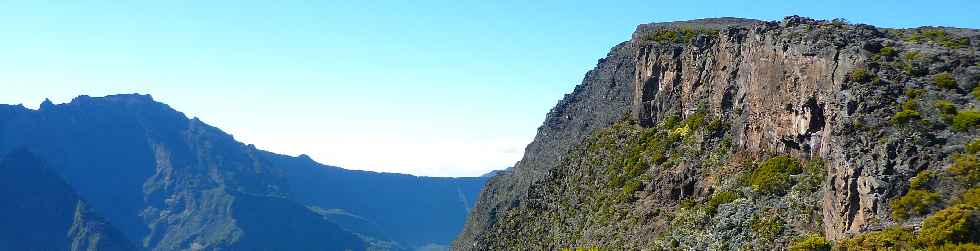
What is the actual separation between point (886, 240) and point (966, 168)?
4.60 m

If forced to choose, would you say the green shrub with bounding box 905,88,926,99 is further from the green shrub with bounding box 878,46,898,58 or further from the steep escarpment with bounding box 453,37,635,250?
the steep escarpment with bounding box 453,37,635,250

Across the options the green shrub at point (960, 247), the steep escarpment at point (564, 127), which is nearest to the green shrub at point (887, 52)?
the green shrub at point (960, 247)

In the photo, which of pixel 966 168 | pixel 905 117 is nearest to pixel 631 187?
pixel 905 117

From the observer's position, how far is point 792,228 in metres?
33.8

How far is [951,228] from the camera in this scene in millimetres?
23688

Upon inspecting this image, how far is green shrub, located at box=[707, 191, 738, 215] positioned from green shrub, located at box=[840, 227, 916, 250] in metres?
14.7

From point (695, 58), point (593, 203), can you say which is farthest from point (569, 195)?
point (695, 58)

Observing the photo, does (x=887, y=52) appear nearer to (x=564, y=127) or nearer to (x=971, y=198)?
(x=971, y=198)

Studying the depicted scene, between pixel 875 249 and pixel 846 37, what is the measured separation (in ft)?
55.5

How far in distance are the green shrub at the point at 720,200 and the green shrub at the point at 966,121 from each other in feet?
42.1

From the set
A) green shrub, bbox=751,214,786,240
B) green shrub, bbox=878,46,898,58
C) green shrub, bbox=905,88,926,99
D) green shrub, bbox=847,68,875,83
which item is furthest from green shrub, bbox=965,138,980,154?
green shrub, bbox=751,214,786,240

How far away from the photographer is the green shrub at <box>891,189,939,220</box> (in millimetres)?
25344

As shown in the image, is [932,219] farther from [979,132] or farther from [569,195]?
[569,195]

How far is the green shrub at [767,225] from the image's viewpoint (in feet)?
112
